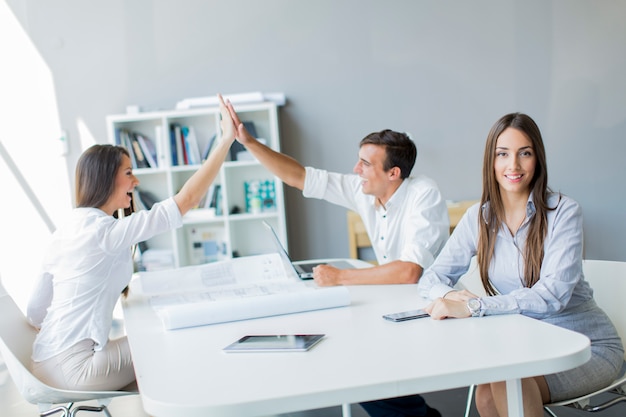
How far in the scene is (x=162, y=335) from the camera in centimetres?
177

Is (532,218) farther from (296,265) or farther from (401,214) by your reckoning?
(296,265)

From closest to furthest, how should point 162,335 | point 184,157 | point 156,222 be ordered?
1. point 162,335
2. point 156,222
3. point 184,157

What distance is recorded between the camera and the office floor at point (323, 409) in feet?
9.12

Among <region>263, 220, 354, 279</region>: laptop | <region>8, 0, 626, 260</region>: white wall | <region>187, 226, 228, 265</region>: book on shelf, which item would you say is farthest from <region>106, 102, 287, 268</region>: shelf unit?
<region>263, 220, 354, 279</region>: laptop

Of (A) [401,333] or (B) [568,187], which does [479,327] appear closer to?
(A) [401,333]

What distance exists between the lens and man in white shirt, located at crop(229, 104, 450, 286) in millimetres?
2400

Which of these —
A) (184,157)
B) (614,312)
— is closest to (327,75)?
(184,157)

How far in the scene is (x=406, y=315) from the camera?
68.9 inches

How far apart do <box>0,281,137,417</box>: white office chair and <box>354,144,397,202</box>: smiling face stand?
1.36m

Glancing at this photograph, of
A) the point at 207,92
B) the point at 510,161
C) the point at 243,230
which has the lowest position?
the point at 243,230

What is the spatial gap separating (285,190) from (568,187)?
2.15 meters

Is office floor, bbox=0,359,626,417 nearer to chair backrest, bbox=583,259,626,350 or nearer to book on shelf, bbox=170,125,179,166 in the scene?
chair backrest, bbox=583,259,626,350

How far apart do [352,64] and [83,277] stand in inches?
128

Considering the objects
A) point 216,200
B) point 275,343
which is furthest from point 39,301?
point 216,200
